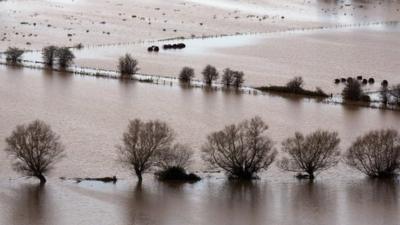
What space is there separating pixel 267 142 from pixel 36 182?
4.06m

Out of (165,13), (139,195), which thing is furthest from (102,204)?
(165,13)

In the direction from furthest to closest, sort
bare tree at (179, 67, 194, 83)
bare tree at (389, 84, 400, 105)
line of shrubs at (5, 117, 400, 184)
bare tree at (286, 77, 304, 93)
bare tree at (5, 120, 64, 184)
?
bare tree at (179, 67, 194, 83) → bare tree at (286, 77, 304, 93) → bare tree at (389, 84, 400, 105) → line of shrubs at (5, 117, 400, 184) → bare tree at (5, 120, 64, 184)

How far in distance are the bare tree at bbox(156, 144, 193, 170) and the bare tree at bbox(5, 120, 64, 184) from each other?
1.84 meters

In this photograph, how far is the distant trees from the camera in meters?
21.8

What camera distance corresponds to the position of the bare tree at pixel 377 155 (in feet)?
46.6

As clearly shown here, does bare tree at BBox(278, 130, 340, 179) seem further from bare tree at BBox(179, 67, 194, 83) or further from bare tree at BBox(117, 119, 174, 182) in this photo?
bare tree at BBox(179, 67, 194, 83)

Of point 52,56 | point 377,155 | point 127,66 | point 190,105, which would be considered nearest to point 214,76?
point 127,66

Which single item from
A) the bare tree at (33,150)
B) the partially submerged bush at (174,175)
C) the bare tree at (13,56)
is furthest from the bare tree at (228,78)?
the bare tree at (33,150)

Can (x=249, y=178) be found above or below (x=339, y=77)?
below

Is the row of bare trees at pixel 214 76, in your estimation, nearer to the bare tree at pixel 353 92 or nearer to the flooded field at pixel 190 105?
the flooded field at pixel 190 105

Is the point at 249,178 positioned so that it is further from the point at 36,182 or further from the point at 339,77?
the point at 339,77

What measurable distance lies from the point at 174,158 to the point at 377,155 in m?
3.59

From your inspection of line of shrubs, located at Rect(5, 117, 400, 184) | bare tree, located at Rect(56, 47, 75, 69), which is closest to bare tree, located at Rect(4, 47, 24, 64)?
bare tree, located at Rect(56, 47, 75, 69)

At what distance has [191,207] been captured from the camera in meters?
12.7
